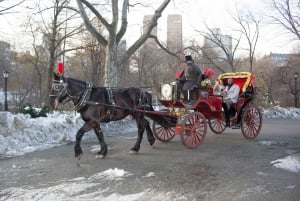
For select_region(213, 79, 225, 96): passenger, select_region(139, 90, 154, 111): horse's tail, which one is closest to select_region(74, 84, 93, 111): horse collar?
select_region(139, 90, 154, 111): horse's tail

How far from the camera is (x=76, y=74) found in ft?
145

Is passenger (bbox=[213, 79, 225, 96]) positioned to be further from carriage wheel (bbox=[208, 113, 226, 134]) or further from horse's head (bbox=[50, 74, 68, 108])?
horse's head (bbox=[50, 74, 68, 108])

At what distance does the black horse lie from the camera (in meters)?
9.10

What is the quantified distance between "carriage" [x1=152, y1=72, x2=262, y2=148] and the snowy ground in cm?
112

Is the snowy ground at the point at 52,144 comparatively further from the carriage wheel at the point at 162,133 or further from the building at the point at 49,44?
the building at the point at 49,44

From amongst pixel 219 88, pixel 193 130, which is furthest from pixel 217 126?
pixel 193 130

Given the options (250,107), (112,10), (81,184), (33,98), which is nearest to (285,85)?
(33,98)

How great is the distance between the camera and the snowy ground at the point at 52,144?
646 centimetres

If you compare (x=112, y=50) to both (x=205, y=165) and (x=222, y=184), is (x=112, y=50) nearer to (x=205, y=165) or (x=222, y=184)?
(x=205, y=165)

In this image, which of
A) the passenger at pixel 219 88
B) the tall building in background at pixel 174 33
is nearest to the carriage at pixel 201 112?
the passenger at pixel 219 88

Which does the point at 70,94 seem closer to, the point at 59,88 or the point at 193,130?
the point at 59,88

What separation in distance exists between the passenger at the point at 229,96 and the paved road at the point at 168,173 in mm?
1113

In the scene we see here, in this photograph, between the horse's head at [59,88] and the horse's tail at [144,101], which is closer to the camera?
the horse's head at [59,88]

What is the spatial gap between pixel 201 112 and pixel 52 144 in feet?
15.0
